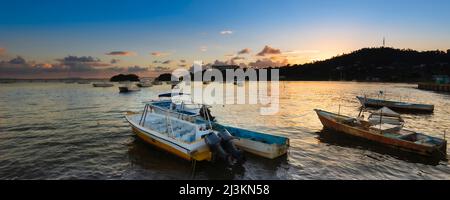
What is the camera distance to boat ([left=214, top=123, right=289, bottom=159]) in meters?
18.7

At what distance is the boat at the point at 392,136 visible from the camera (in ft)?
64.5

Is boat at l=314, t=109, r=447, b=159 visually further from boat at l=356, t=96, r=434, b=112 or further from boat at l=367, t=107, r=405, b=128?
boat at l=356, t=96, r=434, b=112

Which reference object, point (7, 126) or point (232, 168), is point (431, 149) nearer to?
point (232, 168)

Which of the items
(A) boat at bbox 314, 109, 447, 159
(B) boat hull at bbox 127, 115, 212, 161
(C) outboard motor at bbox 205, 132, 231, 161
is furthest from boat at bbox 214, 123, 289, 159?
(A) boat at bbox 314, 109, 447, 159

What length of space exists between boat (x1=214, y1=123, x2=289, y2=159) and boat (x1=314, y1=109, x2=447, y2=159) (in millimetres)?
8306

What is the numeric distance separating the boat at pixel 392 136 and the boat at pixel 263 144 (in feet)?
27.3

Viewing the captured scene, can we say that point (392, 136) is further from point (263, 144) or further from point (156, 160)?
point (156, 160)

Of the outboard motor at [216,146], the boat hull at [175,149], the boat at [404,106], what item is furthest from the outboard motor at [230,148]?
the boat at [404,106]

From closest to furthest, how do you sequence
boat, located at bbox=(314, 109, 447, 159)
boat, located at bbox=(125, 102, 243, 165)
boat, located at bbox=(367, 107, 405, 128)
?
boat, located at bbox=(125, 102, 243, 165), boat, located at bbox=(314, 109, 447, 159), boat, located at bbox=(367, 107, 405, 128)
